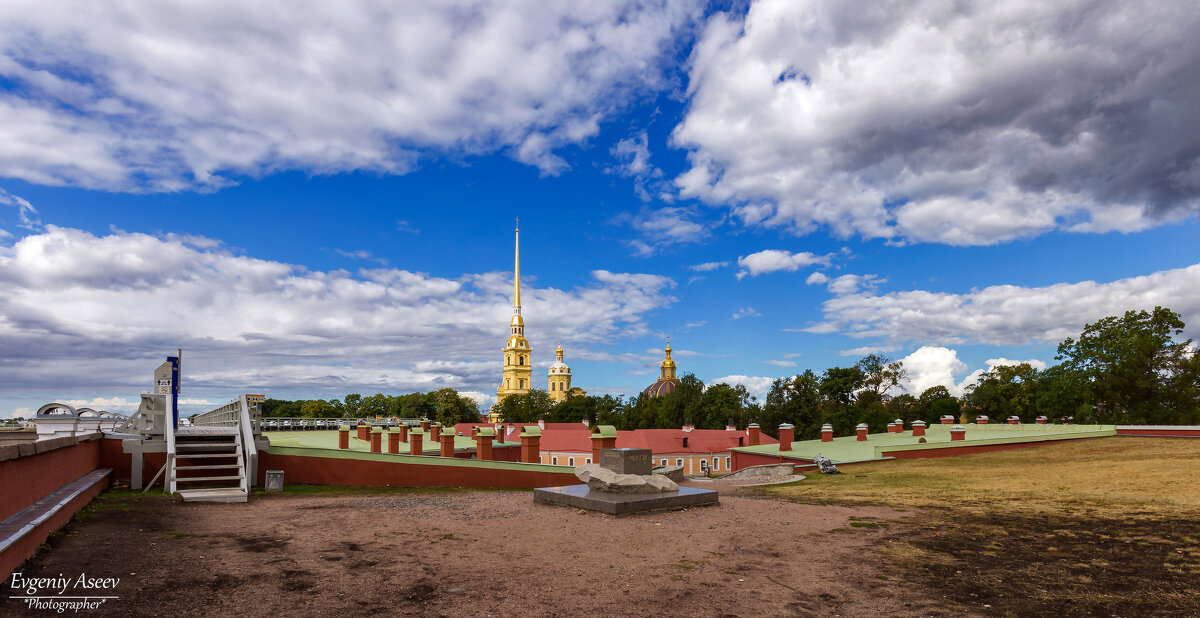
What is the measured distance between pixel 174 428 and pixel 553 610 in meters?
11.2

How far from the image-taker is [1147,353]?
129ft

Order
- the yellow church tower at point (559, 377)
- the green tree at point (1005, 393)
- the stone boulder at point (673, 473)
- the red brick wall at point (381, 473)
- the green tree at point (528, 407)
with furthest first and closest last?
the yellow church tower at point (559, 377) < the green tree at point (528, 407) < the green tree at point (1005, 393) < the stone boulder at point (673, 473) < the red brick wall at point (381, 473)

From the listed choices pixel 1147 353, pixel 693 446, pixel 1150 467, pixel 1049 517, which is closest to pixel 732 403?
pixel 693 446

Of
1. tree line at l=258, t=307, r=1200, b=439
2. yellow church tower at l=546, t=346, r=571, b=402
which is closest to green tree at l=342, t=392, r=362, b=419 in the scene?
tree line at l=258, t=307, r=1200, b=439

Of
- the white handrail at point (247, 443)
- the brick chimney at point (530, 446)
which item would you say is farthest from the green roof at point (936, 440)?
the white handrail at point (247, 443)

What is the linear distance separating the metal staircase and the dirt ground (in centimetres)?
63

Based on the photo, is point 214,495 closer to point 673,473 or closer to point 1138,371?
point 673,473

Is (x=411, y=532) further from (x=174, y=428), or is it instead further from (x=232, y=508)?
(x=174, y=428)

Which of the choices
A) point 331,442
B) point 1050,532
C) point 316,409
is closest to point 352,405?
point 316,409

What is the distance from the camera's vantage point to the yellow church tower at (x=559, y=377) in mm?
125750

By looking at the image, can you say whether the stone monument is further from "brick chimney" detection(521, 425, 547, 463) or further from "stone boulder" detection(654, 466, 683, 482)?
"stone boulder" detection(654, 466, 683, 482)

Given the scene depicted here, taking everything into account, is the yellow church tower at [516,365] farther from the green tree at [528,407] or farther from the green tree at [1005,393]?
the green tree at [1005,393]

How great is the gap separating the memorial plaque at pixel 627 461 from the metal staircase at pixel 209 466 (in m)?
6.59

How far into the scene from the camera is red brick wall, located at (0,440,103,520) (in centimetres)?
638
